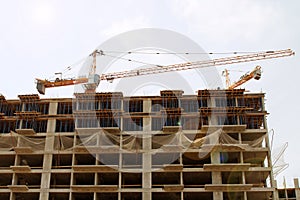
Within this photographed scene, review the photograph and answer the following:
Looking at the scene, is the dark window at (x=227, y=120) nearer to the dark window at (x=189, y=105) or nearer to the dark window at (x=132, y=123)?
the dark window at (x=189, y=105)

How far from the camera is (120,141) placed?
1983 inches

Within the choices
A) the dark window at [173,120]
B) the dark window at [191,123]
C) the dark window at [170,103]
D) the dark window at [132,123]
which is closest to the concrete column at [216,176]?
the dark window at [191,123]

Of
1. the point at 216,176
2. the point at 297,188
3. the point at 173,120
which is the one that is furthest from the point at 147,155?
the point at 297,188

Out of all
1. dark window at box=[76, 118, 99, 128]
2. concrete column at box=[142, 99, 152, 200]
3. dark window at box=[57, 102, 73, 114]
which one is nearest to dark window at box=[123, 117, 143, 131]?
concrete column at box=[142, 99, 152, 200]

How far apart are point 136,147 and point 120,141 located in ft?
6.62

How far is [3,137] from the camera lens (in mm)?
51781

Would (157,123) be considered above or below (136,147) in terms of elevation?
above

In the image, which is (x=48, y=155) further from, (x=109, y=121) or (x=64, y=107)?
(x=109, y=121)

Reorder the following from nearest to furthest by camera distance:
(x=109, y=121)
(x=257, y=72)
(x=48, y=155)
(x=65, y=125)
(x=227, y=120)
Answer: (x=48, y=155)
(x=227, y=120)
(x=109, y=121)
(x=65, y=125)
(x=257, y=72)

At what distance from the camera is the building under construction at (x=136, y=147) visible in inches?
1886

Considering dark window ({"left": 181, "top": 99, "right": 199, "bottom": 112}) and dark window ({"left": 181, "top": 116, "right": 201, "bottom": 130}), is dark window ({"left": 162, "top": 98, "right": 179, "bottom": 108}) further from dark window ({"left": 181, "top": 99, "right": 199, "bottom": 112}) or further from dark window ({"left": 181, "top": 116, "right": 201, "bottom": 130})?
dark window ({"left": 181, "top": 116, "right": 201, "bottom": 130})

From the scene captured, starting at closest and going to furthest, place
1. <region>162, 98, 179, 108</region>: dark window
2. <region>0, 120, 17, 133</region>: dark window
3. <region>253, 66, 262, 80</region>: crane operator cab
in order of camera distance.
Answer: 1. <region>162, 98, 179, 108</region>: dark window
2. <region>0, 120, 17, 133</region>: dark window
3. <region>253, 66, 262, 80</region>: crane operator cab

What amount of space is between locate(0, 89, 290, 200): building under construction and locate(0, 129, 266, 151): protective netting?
0.39 feet

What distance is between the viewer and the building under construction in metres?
47.9
